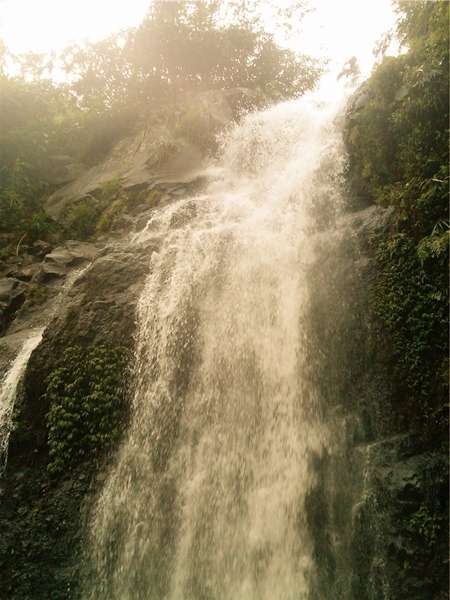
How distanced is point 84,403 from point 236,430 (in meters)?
2.40

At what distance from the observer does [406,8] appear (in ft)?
24.3

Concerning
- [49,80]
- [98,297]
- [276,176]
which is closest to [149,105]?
[49,80]

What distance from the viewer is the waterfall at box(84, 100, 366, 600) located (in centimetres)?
446

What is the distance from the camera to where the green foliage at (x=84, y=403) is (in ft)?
18.8

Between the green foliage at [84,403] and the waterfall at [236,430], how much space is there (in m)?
0.31

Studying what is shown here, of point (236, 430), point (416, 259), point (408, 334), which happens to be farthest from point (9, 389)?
point (416, 259)

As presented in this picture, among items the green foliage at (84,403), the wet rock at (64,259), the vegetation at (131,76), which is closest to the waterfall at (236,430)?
the green foliage at (84,403)

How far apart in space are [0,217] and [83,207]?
2.86m

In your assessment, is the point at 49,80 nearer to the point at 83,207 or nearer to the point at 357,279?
the point at 83,207

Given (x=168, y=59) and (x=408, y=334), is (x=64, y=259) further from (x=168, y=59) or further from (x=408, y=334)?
(x=168, y=59)

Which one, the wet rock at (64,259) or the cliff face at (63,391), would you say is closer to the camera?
the cliff face at (63,391)

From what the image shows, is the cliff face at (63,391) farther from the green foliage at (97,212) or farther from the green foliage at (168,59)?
the green foliage at (168,59)

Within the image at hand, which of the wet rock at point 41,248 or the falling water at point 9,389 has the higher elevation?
the wet rock at point 41,248

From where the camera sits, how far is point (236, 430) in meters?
5.34
